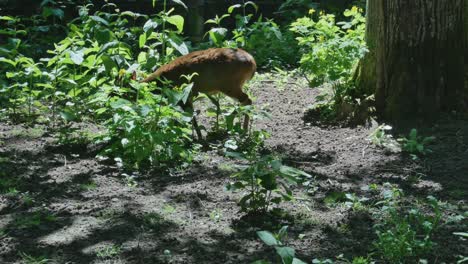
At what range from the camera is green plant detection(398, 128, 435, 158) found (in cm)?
673

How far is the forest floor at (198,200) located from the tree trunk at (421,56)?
312mm

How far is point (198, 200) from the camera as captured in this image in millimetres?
5820

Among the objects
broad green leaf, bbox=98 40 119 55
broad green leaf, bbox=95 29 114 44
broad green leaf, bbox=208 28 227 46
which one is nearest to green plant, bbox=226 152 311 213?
broad green leaf, bbox=98 40 119 55

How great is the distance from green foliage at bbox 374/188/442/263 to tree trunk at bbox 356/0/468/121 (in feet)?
6.47

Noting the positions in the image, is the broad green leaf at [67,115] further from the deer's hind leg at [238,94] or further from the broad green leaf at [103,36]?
the deer's hind leg at [238,94]

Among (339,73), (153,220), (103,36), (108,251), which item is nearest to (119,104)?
Answer: (103,36)

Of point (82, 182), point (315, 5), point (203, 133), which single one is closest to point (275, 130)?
point (203, 133)

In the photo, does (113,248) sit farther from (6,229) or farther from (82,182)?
(82,182)

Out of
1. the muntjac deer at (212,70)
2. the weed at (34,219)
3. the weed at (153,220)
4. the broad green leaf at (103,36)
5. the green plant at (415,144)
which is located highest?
the broad green leaf at (103,36)

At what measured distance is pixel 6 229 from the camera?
5.24 meters

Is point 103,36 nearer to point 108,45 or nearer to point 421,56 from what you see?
point 108,45

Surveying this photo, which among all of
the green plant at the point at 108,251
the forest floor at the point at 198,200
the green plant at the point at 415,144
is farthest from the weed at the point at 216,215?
the green plant at the point at 415,144

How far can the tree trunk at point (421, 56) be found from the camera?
740 centimetres

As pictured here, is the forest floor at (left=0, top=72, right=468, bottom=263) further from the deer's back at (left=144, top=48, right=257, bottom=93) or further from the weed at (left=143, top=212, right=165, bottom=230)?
the deer's back at (left=144, top=48, right=257, bottom=93)
